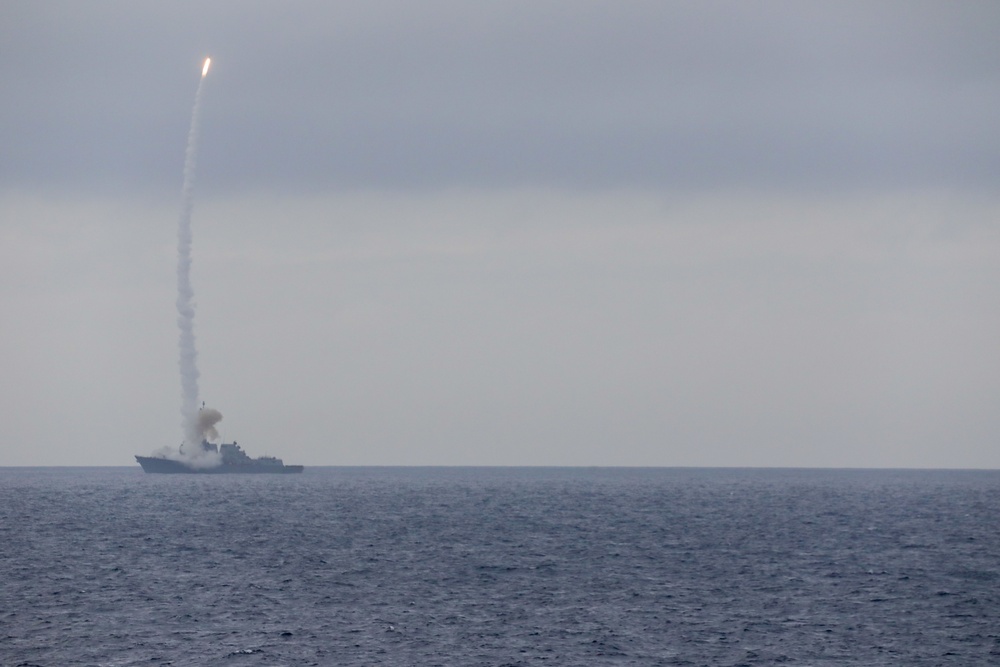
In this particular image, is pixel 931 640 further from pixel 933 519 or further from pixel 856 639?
pixel 933 519

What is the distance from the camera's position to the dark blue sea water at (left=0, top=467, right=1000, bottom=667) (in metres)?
54.8

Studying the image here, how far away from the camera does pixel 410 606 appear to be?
6619 cm

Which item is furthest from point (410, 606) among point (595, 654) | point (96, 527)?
point (96, 527)

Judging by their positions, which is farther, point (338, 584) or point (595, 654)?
point (338, 584)

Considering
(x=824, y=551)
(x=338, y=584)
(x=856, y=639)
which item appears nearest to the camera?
(x=856, y=639)

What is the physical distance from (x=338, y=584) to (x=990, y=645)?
37798mm

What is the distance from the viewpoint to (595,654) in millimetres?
54156

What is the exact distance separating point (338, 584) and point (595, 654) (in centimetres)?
2498

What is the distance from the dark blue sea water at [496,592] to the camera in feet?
180

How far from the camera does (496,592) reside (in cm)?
7112

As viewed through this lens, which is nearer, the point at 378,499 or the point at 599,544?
the point at 599,544

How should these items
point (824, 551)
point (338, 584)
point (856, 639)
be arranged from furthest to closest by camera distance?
point (824, 551)
point (338, 584)
point (856, 639)

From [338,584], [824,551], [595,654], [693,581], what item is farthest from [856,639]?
[824,551]

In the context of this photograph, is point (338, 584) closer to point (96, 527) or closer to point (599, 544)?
point (599, 544)
